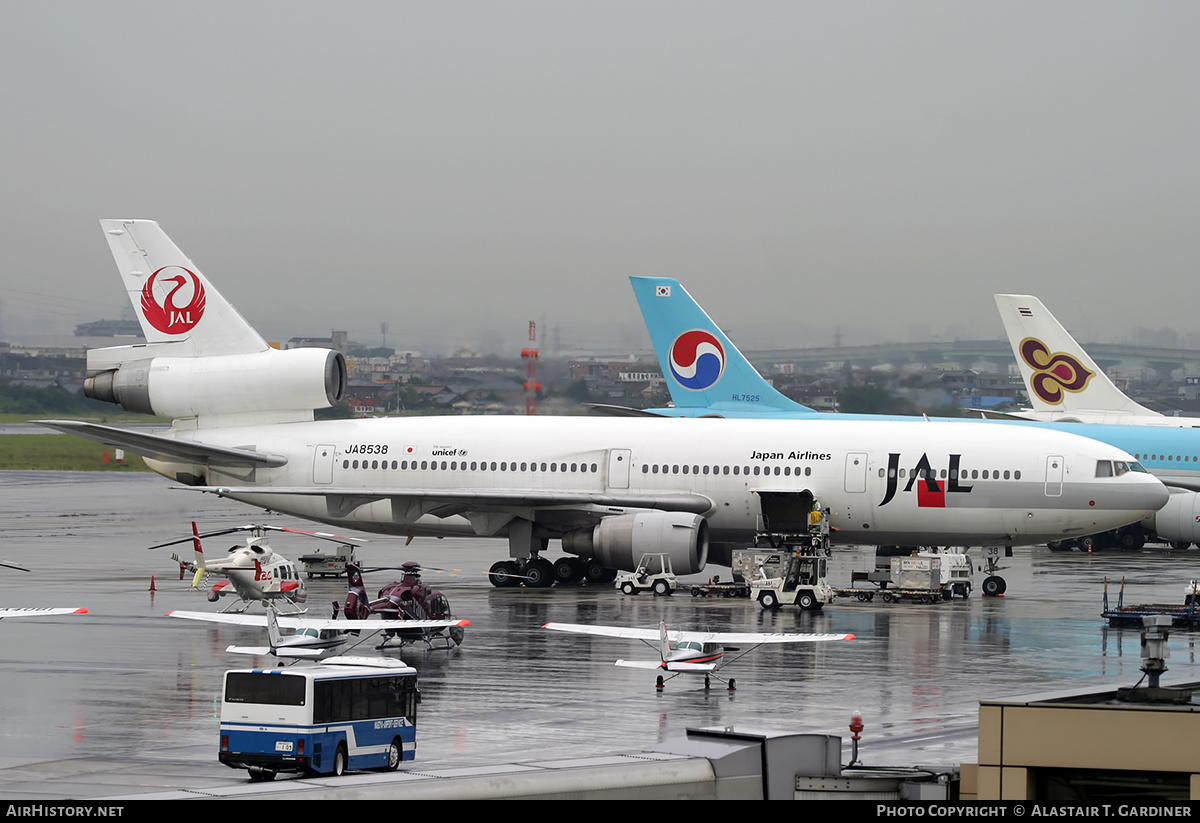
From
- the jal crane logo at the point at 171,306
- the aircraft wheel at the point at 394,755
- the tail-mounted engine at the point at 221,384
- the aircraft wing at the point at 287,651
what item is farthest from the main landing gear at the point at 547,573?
the aircraft wheel at the point at 394,755

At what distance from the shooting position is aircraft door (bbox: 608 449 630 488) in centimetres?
3888

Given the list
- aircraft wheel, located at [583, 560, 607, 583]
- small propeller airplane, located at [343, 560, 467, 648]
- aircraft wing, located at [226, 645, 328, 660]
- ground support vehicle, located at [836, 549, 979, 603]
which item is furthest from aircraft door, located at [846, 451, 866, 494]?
aircraft wing, located at [226, 645, 328, 660]

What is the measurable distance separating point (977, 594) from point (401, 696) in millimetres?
23765

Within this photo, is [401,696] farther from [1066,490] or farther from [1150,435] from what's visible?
[1150,435]

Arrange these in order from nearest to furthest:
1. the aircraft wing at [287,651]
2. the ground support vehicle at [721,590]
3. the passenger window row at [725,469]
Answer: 1. the aircraft wing at [287,651]
2. the ground support vehicle at [721,590]
3. the passenger window row at [725,469]

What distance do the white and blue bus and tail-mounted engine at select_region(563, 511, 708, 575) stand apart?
18.2 m

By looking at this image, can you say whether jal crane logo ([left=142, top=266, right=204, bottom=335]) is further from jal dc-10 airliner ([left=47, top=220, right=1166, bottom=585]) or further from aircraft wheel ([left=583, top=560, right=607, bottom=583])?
aircraft wheel ([left=583, top=560, right=607, bottom=583])

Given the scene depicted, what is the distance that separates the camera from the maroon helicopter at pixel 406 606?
27.5 metres

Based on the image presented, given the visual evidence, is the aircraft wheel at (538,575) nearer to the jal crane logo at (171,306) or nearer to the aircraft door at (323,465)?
the aircraft door at (323,465)

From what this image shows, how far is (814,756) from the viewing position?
13500 millimetres

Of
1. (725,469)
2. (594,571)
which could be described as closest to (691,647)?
(725,469)

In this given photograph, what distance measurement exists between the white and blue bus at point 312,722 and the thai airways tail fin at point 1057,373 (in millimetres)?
46815

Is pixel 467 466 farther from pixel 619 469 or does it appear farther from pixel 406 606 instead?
pixel 406 606

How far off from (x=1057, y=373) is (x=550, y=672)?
41097 mm
